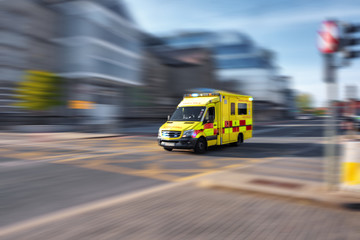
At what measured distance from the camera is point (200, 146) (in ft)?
39.1

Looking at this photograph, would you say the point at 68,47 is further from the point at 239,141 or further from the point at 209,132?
the point at 209,132

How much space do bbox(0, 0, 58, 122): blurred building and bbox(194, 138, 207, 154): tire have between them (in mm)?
29473

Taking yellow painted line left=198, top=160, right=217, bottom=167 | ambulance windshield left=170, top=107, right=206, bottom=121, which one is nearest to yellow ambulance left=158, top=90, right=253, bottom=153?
ambulance windshield left=170, top=107, right=206, bottom=121

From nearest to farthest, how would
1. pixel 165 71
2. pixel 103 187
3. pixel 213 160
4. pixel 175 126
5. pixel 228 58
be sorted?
1. pixel 103 187
2. pixel 213 160
3. pixel 175 126
4. pixel 165 71
5. pixel 228 58

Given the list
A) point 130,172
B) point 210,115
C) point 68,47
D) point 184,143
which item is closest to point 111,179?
point 130,172

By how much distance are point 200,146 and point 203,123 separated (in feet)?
2.93

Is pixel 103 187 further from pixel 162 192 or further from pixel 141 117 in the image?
pixel 141 117

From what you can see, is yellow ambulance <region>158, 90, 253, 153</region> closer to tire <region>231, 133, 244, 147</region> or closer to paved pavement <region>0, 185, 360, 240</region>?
tire <region>231, 133, 244, 147</region>

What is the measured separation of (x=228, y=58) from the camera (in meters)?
85.9

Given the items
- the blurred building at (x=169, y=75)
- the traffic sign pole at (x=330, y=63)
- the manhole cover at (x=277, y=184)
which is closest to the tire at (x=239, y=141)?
the manhole cover at (x=277, y=184)

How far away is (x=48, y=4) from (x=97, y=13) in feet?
→ 23.4

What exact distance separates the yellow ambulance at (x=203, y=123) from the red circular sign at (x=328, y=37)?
6.49 m

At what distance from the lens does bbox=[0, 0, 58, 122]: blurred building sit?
122ft

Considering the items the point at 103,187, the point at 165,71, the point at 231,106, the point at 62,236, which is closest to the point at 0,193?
the point at 103,187
